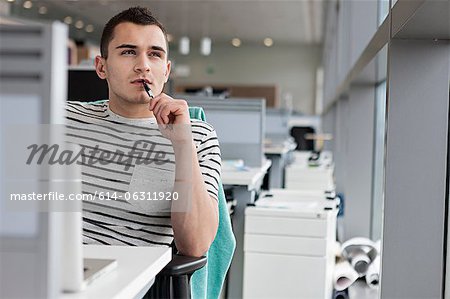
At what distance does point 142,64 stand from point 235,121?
2.46 metres

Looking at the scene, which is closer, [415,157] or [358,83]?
[415,157]

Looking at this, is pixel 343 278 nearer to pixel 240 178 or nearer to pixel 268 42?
pixel 240 178

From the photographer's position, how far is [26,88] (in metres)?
0.89

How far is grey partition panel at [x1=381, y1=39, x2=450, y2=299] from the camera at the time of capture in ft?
7.02

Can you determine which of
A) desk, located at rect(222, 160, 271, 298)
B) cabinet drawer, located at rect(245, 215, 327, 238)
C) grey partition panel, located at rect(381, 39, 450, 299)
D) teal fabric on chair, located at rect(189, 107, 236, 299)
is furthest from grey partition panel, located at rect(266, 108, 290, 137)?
teal fabric on chair, located at rect(189, 107, 236, 299)

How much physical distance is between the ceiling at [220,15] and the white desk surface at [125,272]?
9.65 meters

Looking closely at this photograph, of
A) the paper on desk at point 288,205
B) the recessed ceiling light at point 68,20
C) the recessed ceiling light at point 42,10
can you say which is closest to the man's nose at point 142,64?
the paper on desk at point 288,205

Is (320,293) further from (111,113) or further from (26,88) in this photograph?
(26,88)

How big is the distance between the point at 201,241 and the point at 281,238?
1.40 m

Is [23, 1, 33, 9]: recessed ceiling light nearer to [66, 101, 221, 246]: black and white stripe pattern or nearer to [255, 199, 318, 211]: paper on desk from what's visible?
[255, 199, 318, 211]: paper on desk

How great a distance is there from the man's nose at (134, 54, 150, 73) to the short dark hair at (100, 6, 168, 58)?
0.30 ft

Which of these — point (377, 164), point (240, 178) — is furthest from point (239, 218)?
point (377, 164)

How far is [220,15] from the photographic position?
14.0 metres

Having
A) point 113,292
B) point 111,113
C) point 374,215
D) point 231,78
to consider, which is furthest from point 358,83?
point 231,78
